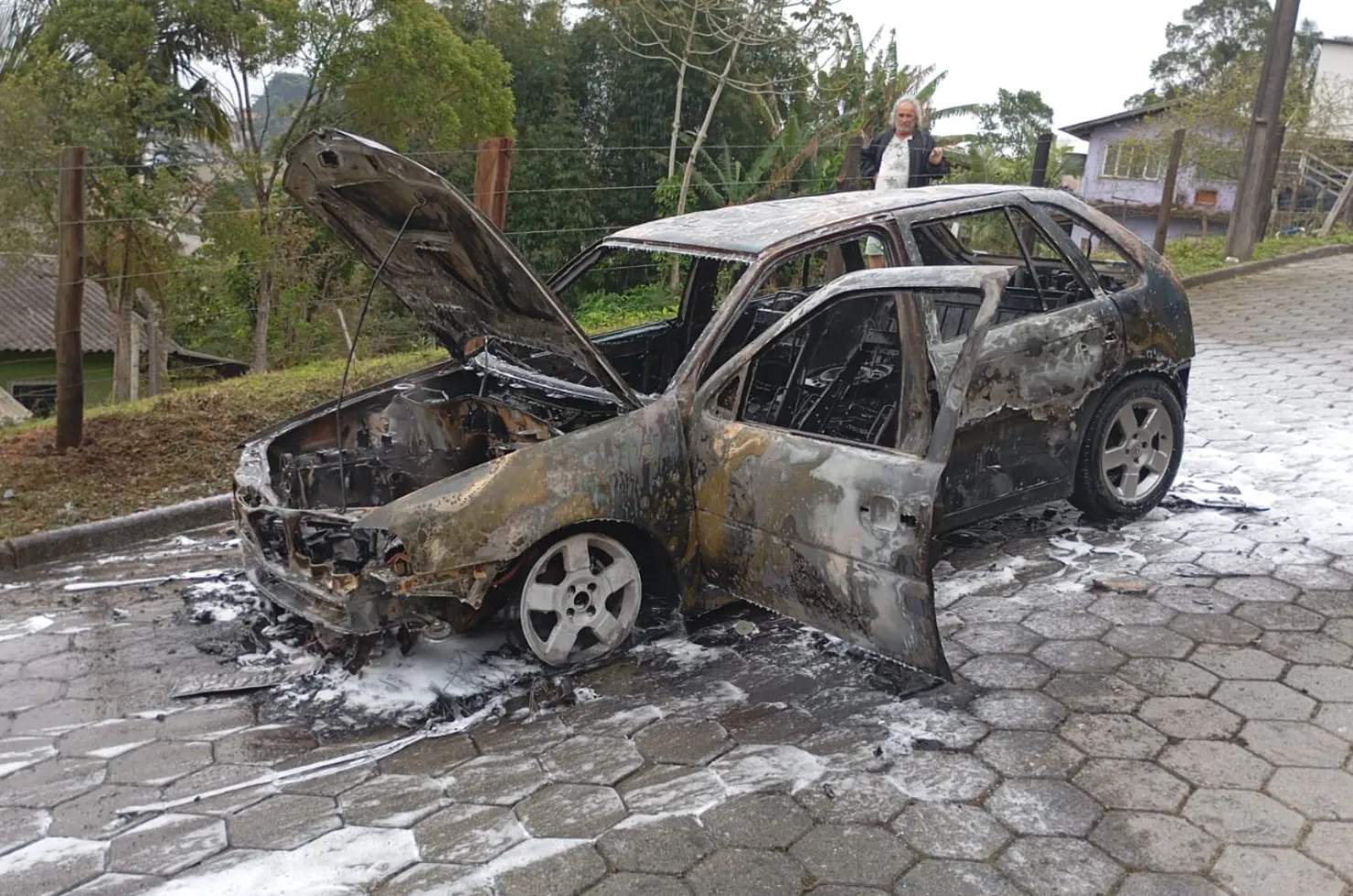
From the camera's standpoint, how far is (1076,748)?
3604mm

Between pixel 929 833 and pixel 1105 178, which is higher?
pixel 1105 178

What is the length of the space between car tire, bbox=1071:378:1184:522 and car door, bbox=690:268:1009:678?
51.8 inches

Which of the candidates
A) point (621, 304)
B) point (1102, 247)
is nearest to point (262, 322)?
point (621, 304)

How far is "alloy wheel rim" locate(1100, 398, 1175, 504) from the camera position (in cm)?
527

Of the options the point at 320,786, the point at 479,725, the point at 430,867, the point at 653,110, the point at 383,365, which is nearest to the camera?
the point at 430,867

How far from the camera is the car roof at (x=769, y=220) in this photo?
15.1 ft

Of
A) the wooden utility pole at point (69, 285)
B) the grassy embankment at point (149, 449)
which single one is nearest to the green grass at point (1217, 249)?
the grassy embankment at point (149, 449)

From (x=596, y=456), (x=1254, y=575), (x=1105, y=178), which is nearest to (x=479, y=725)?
(x=596, y=456)

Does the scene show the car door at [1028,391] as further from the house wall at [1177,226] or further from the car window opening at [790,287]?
the house wall at [1177,226]

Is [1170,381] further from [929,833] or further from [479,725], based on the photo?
[479,725]

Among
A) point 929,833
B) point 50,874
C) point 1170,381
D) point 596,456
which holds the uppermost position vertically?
point 1170,381

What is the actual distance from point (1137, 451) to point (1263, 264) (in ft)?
36.8

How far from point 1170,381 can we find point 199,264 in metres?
23.4

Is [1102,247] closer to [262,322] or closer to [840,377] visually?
[840,377]
